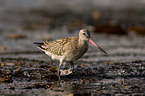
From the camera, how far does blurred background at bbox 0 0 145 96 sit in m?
9.24

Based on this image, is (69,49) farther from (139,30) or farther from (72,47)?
(139,30)

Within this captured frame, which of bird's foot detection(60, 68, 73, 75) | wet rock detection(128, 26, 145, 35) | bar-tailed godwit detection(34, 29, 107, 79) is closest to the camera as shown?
bar-tailed godwit detection(34, 29, 107, 79)

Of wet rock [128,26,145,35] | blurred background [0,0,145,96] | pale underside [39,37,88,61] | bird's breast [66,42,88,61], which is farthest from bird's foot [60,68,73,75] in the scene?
wet rock [128,26,145,35]

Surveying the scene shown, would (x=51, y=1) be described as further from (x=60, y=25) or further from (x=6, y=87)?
(x=6, y=87)

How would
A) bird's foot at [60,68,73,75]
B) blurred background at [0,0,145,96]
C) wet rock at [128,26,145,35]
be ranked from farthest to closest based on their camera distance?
wet rock at [128,26,145,35] < bird's foot at [60,68,73,75] < blurred background at [0,0,145,96]

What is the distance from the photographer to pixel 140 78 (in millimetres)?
8695

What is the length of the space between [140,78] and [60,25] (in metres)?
12.7

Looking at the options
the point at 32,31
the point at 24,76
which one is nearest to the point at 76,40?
the point at 24,76

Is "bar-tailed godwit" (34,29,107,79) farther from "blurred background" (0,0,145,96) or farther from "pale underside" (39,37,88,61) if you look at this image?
"blurred background" (0,0,145,96)

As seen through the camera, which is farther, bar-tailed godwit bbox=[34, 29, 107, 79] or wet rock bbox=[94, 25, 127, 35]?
wet rock bbox=[94, 25, 127, 35]

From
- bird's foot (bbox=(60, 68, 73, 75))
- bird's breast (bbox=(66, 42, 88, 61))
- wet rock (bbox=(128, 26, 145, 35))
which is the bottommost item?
bird's foot (bbox=(60, 68, 73, 75))

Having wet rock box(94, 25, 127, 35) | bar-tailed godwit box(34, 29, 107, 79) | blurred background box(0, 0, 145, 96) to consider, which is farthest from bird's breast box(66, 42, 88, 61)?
wet rock box(94, 25, 127, 35)

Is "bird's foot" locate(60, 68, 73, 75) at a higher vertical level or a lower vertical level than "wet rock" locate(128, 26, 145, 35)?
lower

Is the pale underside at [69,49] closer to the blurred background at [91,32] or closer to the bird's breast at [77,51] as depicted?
the bird's breast at [77,51]
